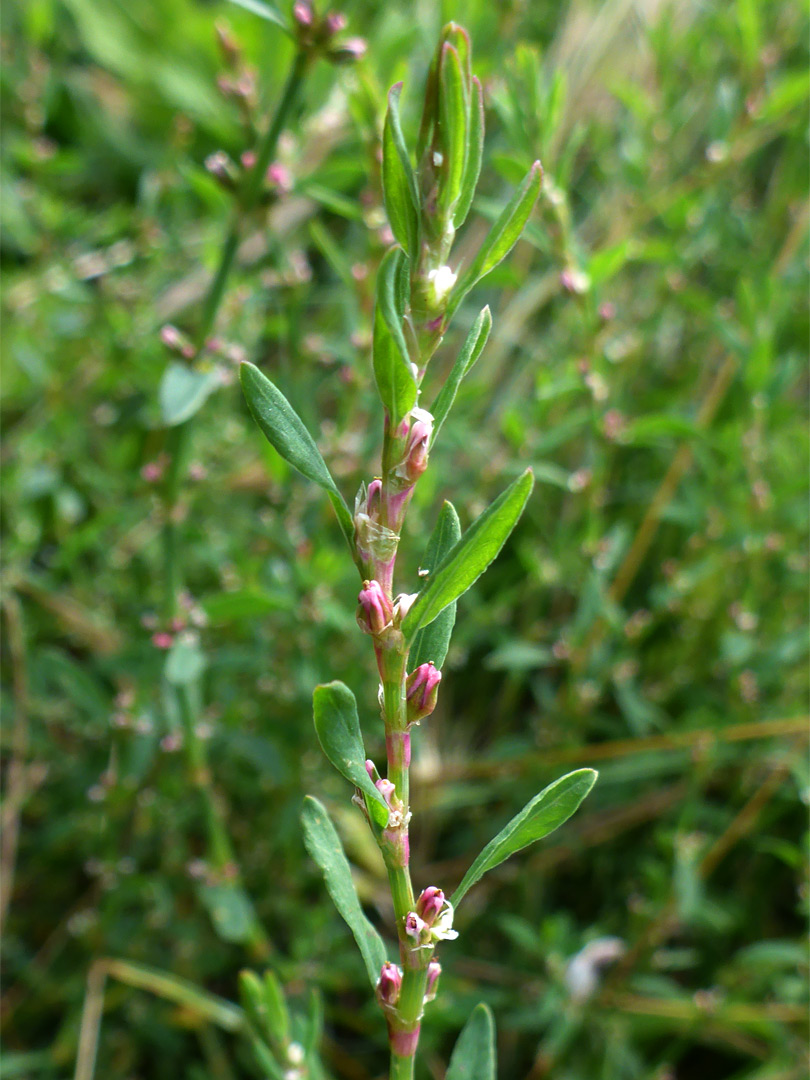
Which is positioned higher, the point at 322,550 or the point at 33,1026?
the point at 322,550

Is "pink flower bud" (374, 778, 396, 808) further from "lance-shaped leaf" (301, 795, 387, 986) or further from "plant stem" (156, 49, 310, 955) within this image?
"plant stem" (156, 49, 310, 955)

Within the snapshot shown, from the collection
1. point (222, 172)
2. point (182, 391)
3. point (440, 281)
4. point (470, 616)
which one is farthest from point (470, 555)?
point (470, 616)

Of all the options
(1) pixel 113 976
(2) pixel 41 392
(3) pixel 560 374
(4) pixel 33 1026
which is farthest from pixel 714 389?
(4) pixel 33 1026

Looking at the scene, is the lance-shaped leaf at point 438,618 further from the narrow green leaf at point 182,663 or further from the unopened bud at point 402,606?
the narrow green leaf at point 182,663

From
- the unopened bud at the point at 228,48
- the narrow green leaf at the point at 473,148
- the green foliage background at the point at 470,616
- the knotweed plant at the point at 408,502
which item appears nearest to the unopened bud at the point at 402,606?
the knotweed plant at the point at 408,502

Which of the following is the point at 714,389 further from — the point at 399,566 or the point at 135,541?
the point at 135,541

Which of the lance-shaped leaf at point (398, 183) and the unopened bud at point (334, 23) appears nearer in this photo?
the lance-shaped leaf at point (398, 183)

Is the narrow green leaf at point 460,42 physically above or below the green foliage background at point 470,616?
above

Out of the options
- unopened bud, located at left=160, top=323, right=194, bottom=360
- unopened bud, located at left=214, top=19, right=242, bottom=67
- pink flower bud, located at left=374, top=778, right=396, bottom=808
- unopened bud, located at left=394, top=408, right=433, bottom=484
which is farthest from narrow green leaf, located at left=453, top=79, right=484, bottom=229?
unopened bud, located at left=214, top=19, right=242, bottom=67
